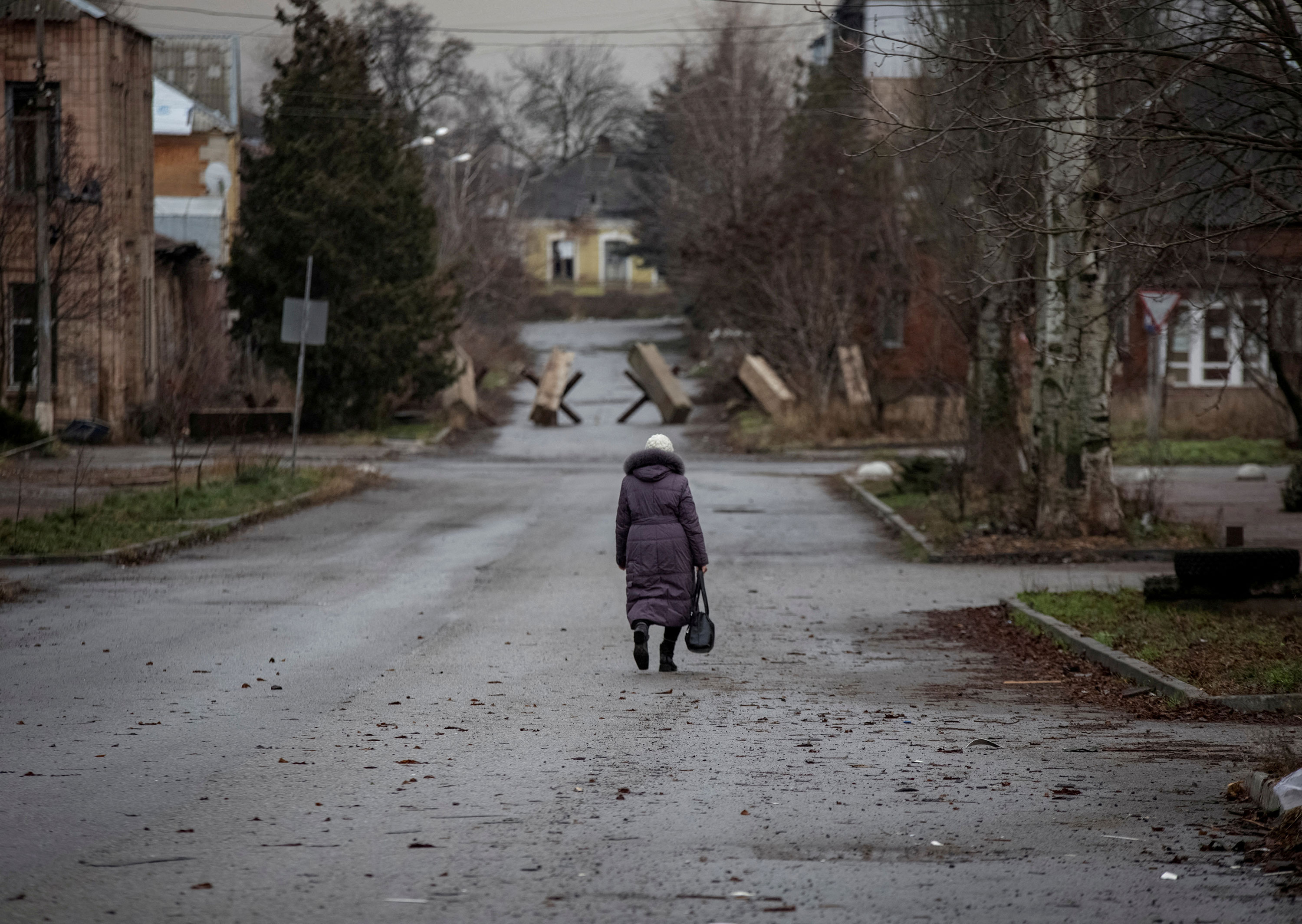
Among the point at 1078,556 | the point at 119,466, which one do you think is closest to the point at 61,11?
the point at 119,466

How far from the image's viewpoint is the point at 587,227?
306 ft

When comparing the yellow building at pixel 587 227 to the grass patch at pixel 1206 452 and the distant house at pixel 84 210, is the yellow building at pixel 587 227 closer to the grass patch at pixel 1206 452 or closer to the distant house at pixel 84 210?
the distant house at pixel 84 210

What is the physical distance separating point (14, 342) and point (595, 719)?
25.4 metres

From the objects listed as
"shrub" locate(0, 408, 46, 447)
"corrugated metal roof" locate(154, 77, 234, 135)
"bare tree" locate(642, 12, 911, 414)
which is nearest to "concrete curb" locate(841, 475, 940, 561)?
"bare tree" locate(642, 12, 911, 414)

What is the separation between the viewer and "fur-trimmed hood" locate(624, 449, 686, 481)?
10.9m

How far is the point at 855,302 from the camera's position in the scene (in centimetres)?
3750

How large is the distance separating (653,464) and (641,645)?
1.29m

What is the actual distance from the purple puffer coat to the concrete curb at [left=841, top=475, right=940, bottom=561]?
727 cm

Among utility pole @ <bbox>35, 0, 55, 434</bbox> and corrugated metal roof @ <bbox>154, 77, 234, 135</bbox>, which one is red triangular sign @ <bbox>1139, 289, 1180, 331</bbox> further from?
corrugated metal roof @ <bbox>154, 77, 234, 135</bbox>

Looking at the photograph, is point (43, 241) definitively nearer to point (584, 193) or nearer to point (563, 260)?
point (584, 193)

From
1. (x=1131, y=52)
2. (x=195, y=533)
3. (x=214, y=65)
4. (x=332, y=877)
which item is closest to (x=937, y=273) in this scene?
(x=195, y=533)

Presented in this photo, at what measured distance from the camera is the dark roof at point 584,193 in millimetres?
93125

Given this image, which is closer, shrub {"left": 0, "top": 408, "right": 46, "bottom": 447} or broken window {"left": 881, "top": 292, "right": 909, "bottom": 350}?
shrub {"left": 0, "top": 408, "right": 46, "bottom": 447}

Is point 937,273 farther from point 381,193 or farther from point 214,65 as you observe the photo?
point 214,65
